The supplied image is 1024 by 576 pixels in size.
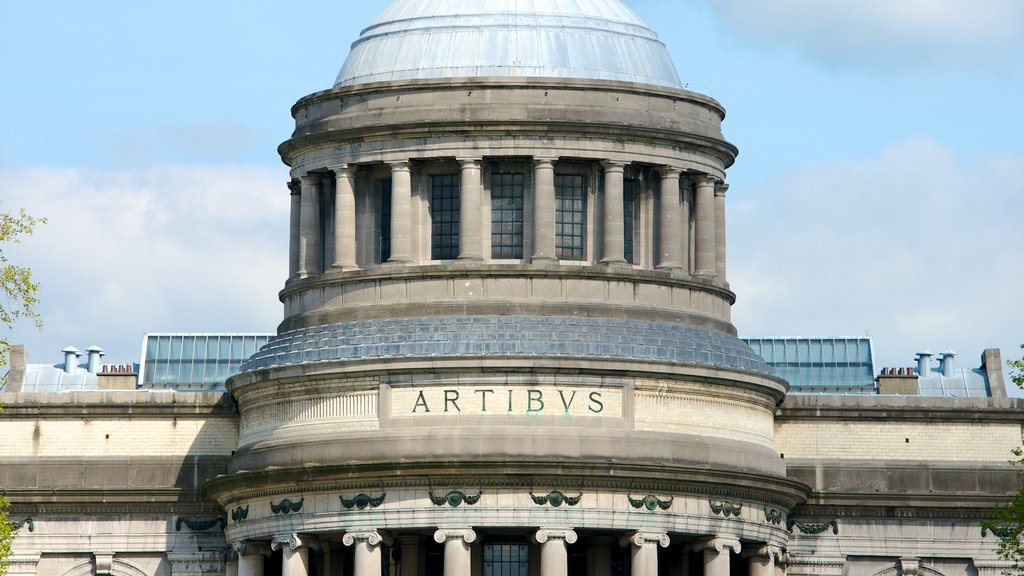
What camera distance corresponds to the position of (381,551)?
287ft

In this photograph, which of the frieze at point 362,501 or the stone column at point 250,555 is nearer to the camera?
the frieze at point 362,501

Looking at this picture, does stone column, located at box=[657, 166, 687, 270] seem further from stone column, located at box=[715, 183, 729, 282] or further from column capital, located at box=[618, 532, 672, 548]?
column capital, located at box=[618, 532, 672, 548]

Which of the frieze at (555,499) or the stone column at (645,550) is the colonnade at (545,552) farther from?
the frieze at (555,499)

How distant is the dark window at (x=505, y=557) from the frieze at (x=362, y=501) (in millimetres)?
4496

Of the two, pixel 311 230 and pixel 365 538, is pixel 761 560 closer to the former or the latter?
pixel 365 538

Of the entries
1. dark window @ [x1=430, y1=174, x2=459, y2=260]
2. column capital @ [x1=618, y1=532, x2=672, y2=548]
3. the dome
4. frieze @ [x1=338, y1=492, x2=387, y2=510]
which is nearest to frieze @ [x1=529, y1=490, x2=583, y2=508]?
column capital @ [x1=618, y1=532, x2=672, y2=548]

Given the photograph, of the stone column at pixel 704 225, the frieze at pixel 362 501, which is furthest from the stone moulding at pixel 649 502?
the stone column at pixel 704 225

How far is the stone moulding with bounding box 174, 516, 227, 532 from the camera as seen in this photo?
92.6 m

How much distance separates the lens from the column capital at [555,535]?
279 feet

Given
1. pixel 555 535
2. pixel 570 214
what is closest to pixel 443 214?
pixel 570 214

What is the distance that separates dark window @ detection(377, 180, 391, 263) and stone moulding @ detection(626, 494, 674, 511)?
12.2 m

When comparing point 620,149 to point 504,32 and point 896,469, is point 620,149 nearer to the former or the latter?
point 504,32

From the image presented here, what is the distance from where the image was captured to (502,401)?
86.2 metres

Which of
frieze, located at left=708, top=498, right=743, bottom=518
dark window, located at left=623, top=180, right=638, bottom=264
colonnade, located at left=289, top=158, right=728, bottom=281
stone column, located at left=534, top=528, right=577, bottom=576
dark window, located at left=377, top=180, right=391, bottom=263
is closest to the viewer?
stone column, located at left=534, top=528, right=577, bottom=576
